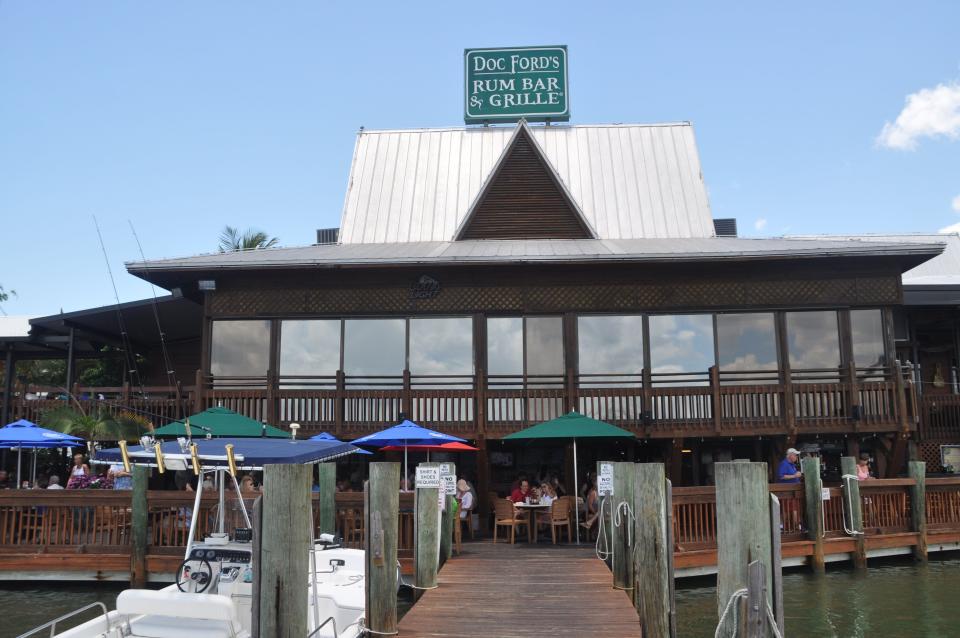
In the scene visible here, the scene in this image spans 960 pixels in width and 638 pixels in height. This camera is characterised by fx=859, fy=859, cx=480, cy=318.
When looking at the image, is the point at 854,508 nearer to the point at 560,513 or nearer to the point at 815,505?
the point at 815,505

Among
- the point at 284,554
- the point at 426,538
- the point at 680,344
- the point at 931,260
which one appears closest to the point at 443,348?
the point at 680,344

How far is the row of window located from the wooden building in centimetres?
3

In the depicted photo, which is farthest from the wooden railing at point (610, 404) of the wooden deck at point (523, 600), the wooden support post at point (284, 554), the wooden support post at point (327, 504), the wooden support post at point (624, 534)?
the wooden support post at point (284, 554)

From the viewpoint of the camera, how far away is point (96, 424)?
64.3ft

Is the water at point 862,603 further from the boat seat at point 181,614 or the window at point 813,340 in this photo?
the boat seat at point 181,614

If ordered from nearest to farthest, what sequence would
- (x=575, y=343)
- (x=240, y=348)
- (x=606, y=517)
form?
(x=606, y=517) → (x=575, y=343) → (x=240, y=348)

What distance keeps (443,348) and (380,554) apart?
39.6ft

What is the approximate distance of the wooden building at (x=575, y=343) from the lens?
1967 centimetres

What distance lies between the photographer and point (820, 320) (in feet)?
68.9

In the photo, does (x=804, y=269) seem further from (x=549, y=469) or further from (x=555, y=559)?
(x=555, y=559)

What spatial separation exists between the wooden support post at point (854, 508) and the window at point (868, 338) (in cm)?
435

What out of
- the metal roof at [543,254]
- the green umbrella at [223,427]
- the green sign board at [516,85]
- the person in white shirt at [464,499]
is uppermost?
the green sign board at [516,85]

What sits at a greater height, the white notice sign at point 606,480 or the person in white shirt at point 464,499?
the white notice sign at point 606,480

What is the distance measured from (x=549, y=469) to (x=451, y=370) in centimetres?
357
